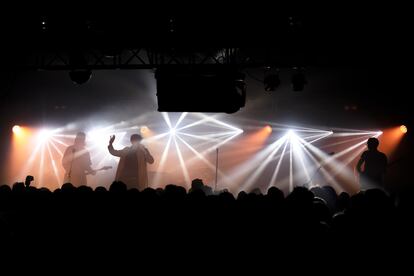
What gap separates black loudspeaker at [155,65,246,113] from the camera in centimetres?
732

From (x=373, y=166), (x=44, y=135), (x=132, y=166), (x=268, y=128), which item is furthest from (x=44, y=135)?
(x=373, y=166)

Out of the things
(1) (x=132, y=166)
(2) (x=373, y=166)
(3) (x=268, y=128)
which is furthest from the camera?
(3) (x=268, y=128)

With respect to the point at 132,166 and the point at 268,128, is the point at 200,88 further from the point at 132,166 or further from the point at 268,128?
the point at 268,128

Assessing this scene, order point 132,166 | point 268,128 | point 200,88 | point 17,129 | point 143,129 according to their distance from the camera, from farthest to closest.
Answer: point 143,129
point 268,128
point 17,129
point 132,166
point 200,88

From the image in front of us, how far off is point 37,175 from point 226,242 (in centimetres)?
1042

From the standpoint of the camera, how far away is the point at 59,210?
4.10m

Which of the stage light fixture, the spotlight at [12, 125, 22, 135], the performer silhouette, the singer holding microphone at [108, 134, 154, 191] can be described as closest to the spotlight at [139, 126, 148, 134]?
A: the stage light fixture

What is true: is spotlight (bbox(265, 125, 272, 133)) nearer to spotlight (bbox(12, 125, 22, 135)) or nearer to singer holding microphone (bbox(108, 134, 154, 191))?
singer holding microphone (bbox(108, 134, 154, 191))

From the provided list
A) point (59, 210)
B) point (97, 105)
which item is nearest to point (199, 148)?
point (97, 105)

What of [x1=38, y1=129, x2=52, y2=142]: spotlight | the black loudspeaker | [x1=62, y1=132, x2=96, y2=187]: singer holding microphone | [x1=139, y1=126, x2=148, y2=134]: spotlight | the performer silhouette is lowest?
the performer silhouette

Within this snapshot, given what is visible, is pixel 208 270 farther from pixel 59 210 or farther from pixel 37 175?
pixel 37 175

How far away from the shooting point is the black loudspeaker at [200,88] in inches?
288

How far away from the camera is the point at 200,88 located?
736 centimetres

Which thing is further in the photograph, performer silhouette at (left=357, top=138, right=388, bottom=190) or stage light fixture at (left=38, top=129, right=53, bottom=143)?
stage light fixture at (left=38, top=129, right=53, bottom=143)
